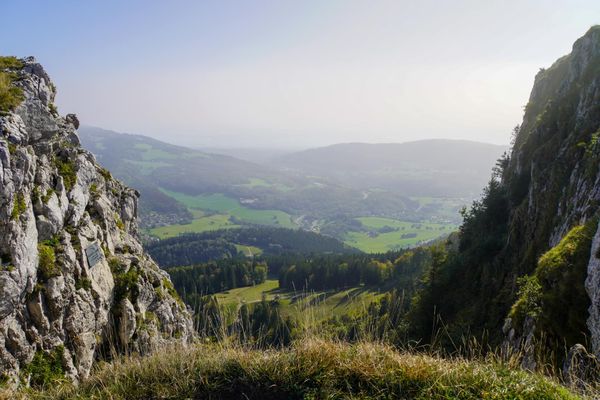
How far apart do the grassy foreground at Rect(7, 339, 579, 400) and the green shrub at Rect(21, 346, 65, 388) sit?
16.6 feet

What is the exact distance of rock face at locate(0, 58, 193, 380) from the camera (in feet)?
39.3

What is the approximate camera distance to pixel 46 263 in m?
13.5

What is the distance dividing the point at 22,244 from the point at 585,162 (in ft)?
100

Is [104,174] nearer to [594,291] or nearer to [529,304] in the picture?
[529,304]

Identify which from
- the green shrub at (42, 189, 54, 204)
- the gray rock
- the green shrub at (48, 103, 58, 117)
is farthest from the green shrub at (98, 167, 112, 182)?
the gray rock

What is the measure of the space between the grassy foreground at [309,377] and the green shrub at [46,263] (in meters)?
6.75

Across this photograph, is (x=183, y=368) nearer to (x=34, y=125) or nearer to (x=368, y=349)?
(x=368, y=349)

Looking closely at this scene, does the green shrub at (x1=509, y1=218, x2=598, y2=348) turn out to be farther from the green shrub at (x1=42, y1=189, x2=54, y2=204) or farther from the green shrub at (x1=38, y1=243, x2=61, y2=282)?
the green shrub at (x1=42, y1=189, x2=54, y2=204)

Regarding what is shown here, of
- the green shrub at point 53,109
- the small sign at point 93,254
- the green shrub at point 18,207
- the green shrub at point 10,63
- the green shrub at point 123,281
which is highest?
the green shrub at point 10,63

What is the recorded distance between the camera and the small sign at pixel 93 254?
15.9m

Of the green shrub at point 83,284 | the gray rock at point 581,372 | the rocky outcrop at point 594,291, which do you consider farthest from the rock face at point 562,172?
the green shrub at point 83,284

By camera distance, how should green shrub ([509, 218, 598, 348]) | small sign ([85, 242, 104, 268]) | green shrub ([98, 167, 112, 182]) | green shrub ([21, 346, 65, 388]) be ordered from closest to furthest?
1. green shrub ([21, 346, 65, 388])
2. green shrub ([509, 218, 598, 348])
3. small sign ([85, 242, 104, 268])
4. green shrub ([98, 167, 112, 182])

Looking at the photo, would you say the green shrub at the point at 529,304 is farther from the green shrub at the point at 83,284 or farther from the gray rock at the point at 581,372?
the green shrub at the point at 83,284

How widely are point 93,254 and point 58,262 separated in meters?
2.04
